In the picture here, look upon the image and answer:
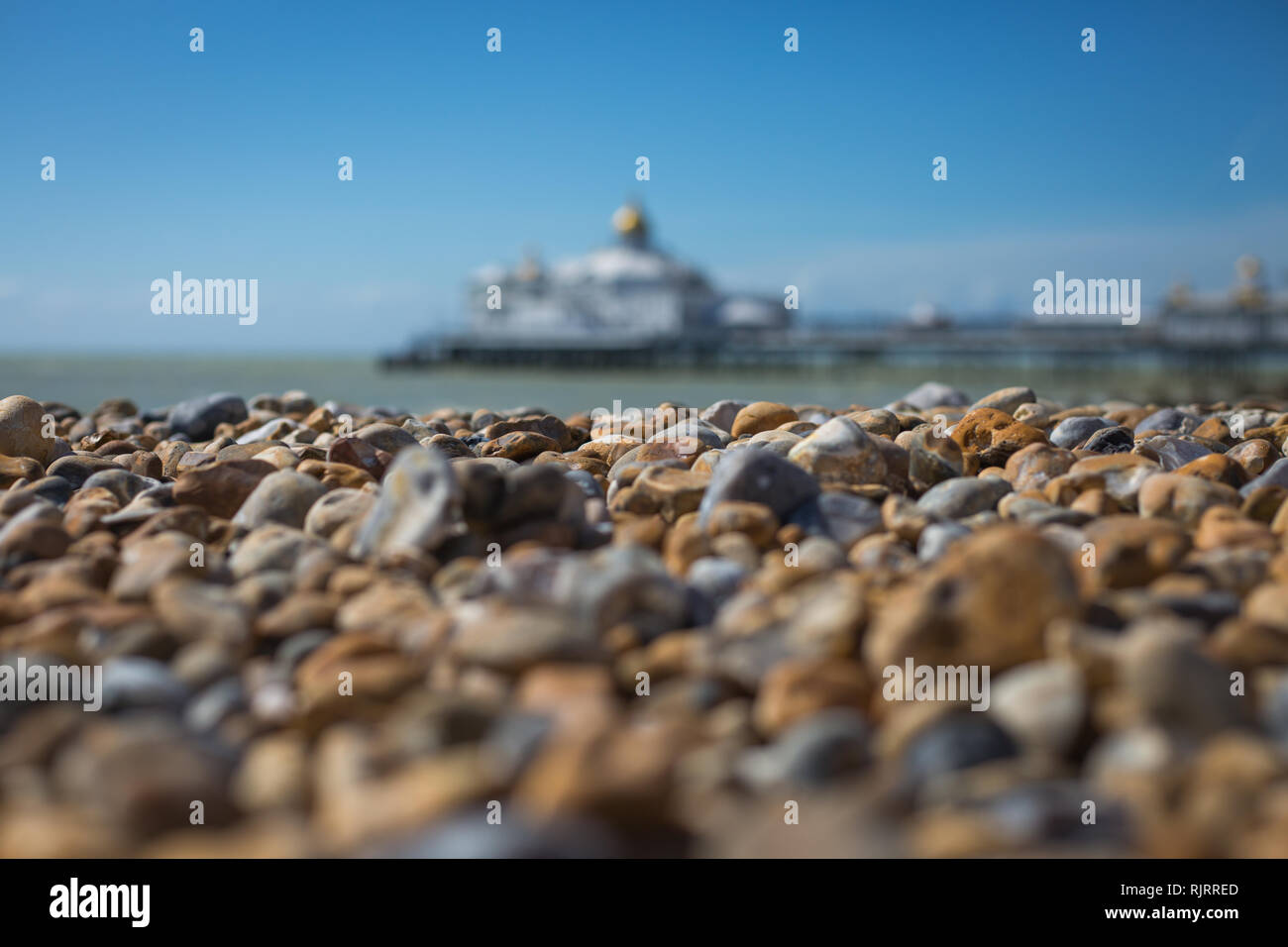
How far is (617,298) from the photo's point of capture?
60969 millimetres

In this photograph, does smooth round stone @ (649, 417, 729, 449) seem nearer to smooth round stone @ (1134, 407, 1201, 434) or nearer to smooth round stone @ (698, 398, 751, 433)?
smooth round stone @ (698, 398, 751, 433)

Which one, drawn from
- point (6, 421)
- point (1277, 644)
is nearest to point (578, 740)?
point (1277, 644)

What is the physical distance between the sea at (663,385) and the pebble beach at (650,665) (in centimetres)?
1589

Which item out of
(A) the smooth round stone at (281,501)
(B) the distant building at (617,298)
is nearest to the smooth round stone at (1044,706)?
(A) the smooth round stone at (281,501)

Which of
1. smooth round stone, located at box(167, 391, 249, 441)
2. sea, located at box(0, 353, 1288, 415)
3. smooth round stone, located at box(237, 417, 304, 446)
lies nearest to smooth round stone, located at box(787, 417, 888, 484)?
smooth round stone, located at box(237, 417, 304, 446)

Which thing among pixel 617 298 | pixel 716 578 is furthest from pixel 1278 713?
→ pixel 617 298

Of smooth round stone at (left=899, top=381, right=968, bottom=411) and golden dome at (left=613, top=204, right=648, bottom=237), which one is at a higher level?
golden dome at (left=613, top=204, right=648, bottom=237)

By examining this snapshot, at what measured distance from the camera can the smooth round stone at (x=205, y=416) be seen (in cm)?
620

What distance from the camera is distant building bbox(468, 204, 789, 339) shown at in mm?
58781

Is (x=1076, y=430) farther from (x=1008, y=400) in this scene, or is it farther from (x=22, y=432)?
(x=22, y=432)

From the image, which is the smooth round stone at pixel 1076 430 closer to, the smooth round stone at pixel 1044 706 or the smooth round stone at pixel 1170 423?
the smooth round stone at pixel 1170 423

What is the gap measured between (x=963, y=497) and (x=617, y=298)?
58894 millimetres

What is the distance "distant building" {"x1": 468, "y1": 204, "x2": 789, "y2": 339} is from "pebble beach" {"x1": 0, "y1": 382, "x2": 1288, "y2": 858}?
52136mm
